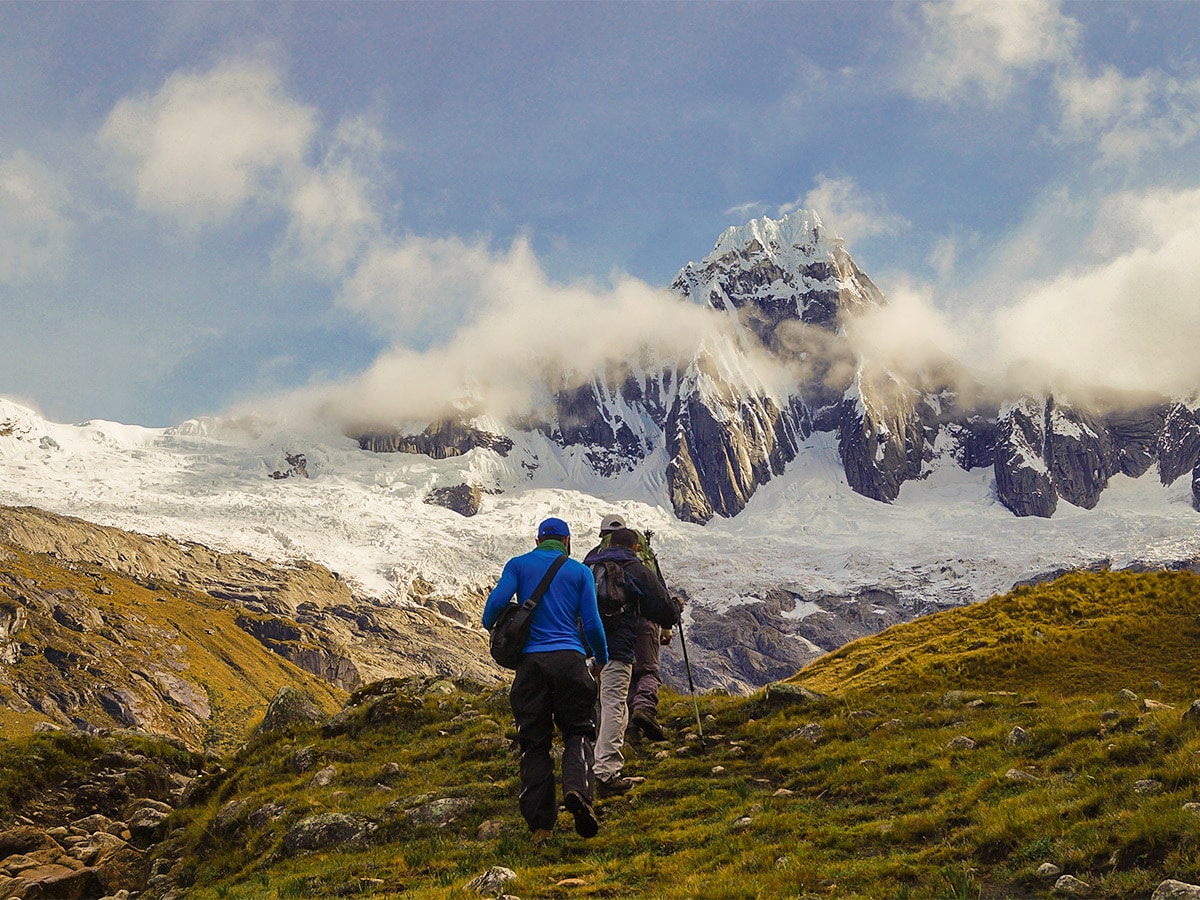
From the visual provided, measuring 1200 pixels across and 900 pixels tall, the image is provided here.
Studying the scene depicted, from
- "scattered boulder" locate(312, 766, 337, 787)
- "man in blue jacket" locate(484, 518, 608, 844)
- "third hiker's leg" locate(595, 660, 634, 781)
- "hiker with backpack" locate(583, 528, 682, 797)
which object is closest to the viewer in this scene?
"man in blue jacket" locate(484, 518, 608, 844)

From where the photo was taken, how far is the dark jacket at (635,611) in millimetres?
14859

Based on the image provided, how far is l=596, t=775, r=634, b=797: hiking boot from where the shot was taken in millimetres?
13680

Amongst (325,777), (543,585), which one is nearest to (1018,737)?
(543,585)

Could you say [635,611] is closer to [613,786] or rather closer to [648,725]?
[613,786]

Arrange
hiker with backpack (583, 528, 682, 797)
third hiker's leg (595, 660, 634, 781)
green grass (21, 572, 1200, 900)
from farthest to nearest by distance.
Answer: hiker with backpack (583, 528, 682, 797) → third hiker's leg (595, 660, 634, 781) → green grass (21, 572, 1200, 900)

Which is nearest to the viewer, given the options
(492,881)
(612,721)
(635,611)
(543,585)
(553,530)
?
(492,881)

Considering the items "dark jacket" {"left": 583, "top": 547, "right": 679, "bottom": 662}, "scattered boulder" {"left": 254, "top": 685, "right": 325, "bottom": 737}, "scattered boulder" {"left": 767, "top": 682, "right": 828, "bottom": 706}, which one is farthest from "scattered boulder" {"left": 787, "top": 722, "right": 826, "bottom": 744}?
"scattered boulder" {"left": 254, "top": 685, "right": 325, "bottom": 737}

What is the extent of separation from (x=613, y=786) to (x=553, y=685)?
9.29 ft

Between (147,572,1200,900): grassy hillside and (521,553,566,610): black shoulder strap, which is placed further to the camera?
(521,553,566,610): black shoulder strap

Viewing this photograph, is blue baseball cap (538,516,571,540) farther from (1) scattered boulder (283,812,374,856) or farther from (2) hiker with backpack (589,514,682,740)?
(1) scattered boulder (283,812,374,856)

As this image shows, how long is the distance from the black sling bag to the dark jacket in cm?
280

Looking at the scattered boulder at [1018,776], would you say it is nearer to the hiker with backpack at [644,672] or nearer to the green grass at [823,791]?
the green grass at [823,791]

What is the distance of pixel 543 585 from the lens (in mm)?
12398

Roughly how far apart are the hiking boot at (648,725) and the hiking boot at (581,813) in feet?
17.9
